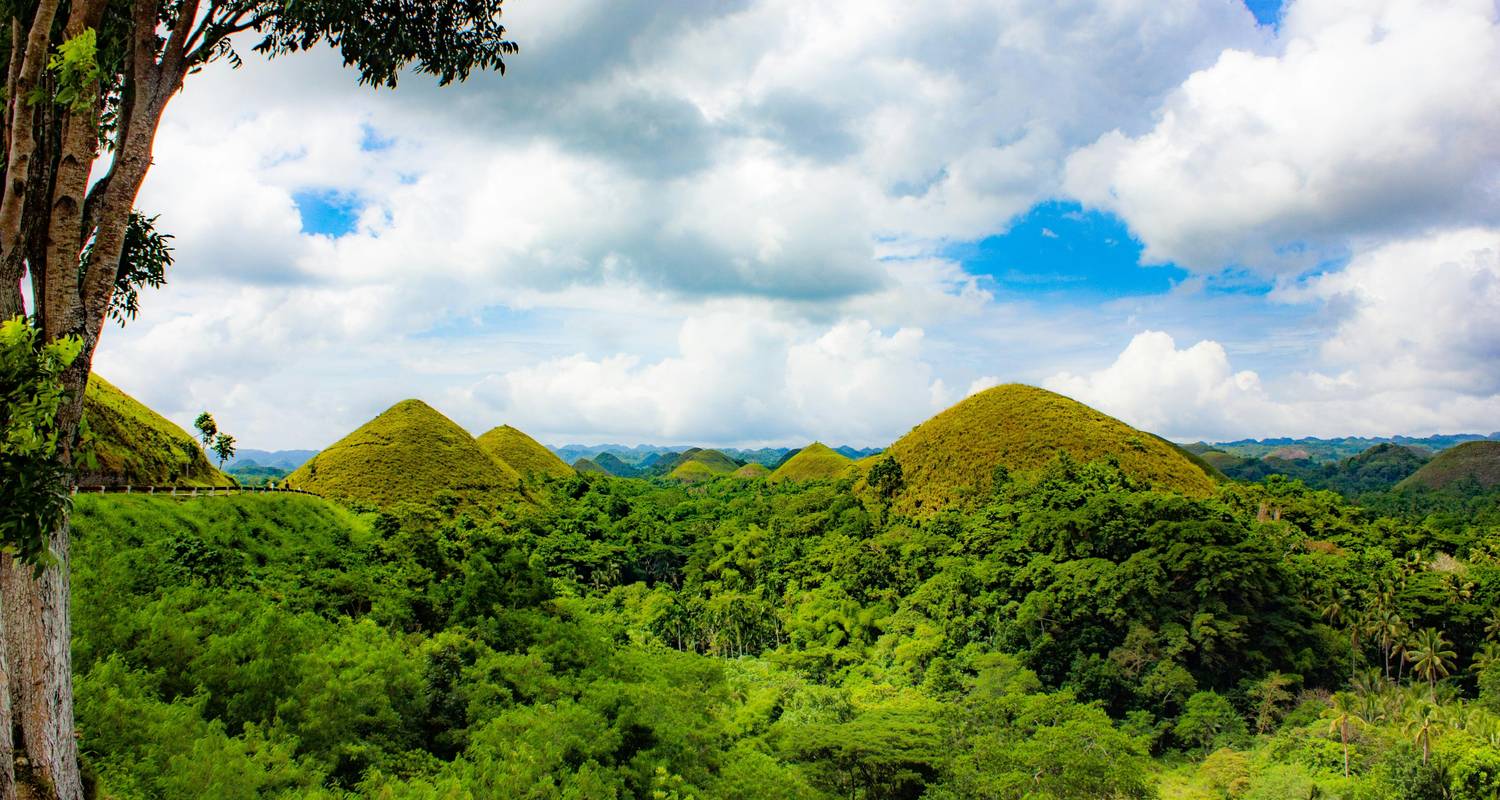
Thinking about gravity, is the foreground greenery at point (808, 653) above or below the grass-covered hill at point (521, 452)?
below

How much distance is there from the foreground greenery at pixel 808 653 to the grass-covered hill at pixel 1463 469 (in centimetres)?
10239

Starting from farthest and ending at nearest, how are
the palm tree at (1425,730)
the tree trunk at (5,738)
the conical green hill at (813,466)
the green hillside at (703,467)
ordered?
the green hillside at (703,467), the conical green hill at (813,466), the palm tree at (1425,730), the tree trunk at (5,738)

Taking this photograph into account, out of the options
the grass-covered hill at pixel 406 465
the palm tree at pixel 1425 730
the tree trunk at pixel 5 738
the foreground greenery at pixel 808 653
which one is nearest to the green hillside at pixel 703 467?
the grass-covered hill at pixel 406 465

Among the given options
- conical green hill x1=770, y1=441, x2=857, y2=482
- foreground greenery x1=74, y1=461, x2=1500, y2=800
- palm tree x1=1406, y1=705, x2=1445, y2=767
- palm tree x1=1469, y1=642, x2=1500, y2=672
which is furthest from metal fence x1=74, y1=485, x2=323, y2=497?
conical green hill x1=770, y1=441, x2=857, y2=482

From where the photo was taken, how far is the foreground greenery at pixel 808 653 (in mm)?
11477

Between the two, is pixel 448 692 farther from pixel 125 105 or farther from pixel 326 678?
pixel 125 105

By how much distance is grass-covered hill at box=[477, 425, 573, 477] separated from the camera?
9244cm

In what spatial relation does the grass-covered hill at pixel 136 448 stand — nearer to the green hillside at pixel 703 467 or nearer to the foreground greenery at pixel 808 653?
the foreground greenery at pixel 808 653

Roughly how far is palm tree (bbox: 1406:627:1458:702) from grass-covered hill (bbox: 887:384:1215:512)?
24220 mm

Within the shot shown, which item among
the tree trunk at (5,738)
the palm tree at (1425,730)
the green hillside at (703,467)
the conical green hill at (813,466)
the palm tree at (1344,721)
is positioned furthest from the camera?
the green hillside at (703,467)

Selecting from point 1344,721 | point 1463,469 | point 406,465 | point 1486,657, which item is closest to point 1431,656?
point 1486,657

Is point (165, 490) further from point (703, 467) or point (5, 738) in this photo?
point (703, 467)

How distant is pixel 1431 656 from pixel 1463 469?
144 meters

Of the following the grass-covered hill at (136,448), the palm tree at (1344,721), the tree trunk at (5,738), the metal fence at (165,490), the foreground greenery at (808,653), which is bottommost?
the palm tree at (1344,721)
